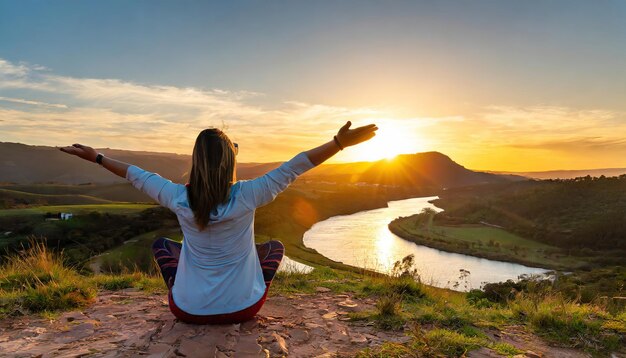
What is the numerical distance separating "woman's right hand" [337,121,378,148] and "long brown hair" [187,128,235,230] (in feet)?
3.08

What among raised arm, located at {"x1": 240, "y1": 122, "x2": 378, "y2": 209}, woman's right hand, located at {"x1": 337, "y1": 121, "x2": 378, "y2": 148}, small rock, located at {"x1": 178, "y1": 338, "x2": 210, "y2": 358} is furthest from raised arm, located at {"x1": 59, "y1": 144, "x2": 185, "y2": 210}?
woman's right hand, located at {"x1": 337, "y1": 121, "x2": 378, "y2": 148}

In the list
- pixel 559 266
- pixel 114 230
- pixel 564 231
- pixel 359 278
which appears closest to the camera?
pixel 359 278

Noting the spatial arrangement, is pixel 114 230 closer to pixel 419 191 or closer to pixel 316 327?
pixel 316 327

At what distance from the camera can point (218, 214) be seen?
315 centimetres

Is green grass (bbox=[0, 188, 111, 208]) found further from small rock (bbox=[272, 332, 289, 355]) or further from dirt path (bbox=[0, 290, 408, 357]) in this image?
small rock (bbox=[272, 332, 289, 355])

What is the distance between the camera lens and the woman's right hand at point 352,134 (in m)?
3.14

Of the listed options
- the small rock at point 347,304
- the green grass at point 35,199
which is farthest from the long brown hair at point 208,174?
the green grass at point 35,199

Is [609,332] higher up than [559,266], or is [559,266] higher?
[609,332]

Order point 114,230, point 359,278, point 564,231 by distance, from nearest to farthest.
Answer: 1. point 359,278
2. point 114,230
3. point 564,231

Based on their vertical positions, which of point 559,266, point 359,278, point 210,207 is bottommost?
point 559,266

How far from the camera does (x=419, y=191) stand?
175250 millimetres

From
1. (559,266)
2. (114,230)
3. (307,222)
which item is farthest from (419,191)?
(114,230)

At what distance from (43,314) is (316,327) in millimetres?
3184

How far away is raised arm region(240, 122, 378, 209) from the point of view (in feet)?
10.2
